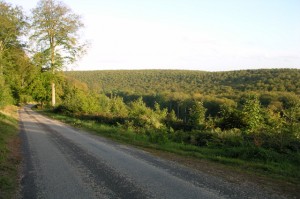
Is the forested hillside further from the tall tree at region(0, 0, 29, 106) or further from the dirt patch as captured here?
the dirt patch

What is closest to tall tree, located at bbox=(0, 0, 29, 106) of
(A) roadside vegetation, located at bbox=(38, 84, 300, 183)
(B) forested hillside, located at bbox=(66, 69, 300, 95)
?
(A) roadside vegetation, located at bbox=(38, 84, 300, 183)

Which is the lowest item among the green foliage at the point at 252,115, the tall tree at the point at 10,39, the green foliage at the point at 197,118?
the green foliage at the point at 197,118

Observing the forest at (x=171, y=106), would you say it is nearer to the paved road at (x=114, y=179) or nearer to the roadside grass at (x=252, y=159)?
the roadside grass at (x=252, y=159)

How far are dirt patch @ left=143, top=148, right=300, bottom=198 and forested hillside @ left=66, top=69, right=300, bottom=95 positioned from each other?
52.6 meters

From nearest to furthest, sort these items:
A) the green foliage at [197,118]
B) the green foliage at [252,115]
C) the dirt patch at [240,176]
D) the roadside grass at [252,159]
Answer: the dirt patch at [240,176] < the roadside grass at [252,159] < the green foliage at [252,115] < the green foliage at [197,118]

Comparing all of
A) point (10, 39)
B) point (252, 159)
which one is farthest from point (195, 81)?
point (252, 159)

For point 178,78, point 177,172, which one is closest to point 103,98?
point 177,172

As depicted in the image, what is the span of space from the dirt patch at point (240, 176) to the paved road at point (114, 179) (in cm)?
38

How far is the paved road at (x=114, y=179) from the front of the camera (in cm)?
676

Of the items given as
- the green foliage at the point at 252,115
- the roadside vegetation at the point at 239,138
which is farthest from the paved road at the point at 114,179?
the green foliage at the point at 252,115

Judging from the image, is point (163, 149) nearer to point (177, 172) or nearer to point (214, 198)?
point (177, 172)

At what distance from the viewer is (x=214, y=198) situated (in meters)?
6.38

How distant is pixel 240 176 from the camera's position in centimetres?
855

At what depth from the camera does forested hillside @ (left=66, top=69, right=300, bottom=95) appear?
7094 centimetres
